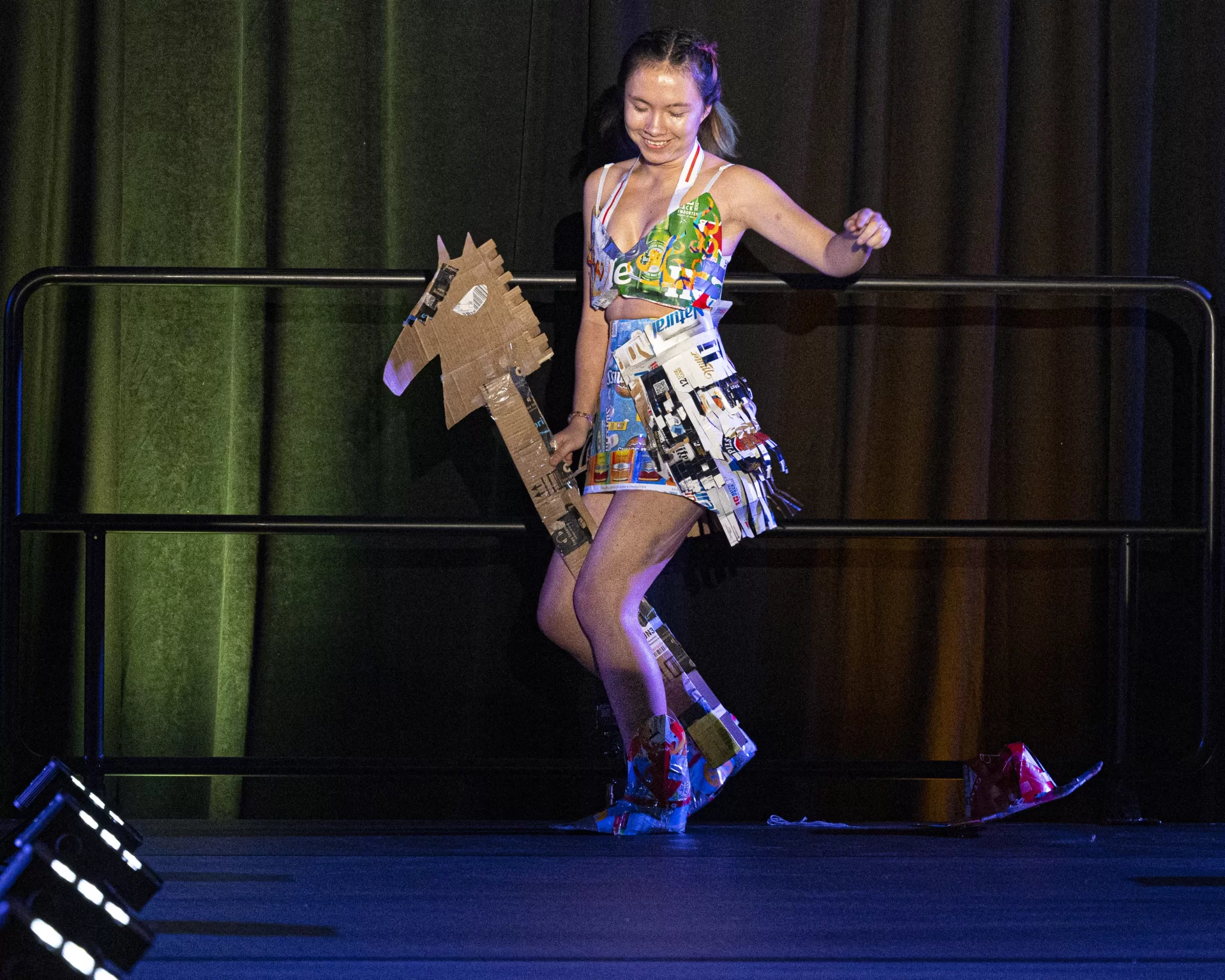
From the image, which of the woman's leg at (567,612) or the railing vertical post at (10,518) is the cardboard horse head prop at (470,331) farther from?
the railing vertical post at (10,518)

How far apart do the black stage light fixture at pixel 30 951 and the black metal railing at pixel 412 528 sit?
3.42ft

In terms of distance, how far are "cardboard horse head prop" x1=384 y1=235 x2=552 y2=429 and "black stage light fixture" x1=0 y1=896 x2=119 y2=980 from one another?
3.59 ft

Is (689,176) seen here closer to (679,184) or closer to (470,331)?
(679,184)

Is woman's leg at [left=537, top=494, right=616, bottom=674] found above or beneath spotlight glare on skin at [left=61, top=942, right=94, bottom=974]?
above

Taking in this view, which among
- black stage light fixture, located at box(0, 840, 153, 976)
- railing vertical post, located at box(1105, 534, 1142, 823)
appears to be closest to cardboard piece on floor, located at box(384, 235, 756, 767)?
railing vertical post, located at box(1105, 534, 1142, 823)

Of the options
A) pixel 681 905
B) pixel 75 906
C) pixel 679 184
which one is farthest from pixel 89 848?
pixel 679 184

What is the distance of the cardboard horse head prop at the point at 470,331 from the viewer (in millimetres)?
1774

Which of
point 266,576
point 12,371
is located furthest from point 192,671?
point 12,371

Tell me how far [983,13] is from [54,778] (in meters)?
1.91

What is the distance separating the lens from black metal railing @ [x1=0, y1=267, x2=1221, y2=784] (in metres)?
1.76

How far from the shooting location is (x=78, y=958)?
737mm

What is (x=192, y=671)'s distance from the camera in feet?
7.35

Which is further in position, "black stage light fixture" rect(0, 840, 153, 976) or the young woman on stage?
the young woman on stage

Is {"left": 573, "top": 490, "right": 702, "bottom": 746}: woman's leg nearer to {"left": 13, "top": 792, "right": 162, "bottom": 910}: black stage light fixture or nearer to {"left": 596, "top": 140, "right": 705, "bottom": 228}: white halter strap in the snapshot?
{"left": 596, "top": 140, "right": 705, "bottom": 228}: white halter strap
